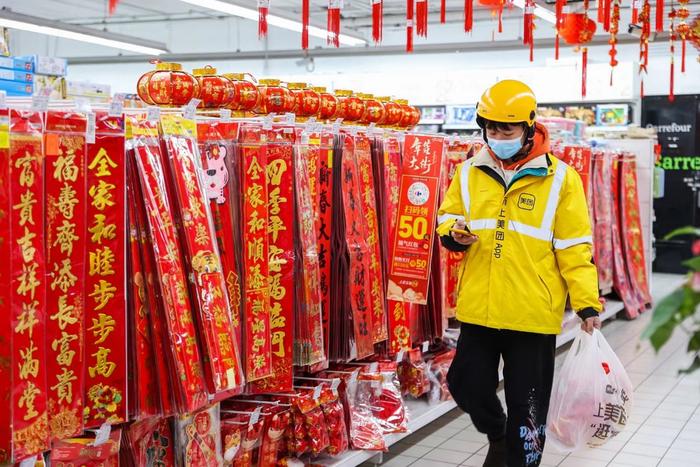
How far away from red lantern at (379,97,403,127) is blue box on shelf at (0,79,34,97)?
2387 millimetres

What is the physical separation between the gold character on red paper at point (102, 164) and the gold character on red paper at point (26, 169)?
27 centimetres

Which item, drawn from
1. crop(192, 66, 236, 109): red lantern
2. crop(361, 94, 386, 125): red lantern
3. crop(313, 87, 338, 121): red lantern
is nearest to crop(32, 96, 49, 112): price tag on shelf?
crop(192, 66, 236, 109): red lantern

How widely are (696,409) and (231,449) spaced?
11.4ft

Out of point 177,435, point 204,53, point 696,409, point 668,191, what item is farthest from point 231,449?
point 204,53

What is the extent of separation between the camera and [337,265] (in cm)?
414

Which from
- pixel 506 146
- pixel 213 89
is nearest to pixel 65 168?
pixel 213 89

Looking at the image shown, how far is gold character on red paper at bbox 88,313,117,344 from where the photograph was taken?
2.84 meters

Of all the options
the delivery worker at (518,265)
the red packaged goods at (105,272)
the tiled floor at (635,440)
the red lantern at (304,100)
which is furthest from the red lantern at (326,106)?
the red packaged goods at (105,272)

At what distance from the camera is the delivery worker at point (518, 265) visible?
3566mm

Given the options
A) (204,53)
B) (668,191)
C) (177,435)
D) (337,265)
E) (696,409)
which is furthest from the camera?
(204,53)

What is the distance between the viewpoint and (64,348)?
2.71 meters

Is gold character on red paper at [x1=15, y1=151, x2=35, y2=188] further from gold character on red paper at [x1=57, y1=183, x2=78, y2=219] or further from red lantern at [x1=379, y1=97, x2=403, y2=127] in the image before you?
red lantern at [x1=379, y1=97, x2=403, y2=127]

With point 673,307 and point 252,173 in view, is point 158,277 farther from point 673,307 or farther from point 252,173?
point 673,307

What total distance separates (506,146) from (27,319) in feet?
6.36
